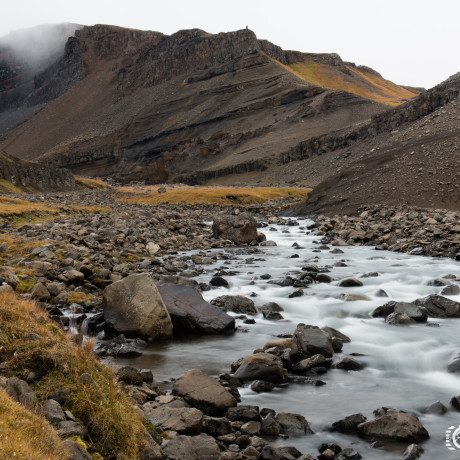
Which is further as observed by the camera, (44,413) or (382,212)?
(382,212)

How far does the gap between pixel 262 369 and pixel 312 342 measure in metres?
1.60

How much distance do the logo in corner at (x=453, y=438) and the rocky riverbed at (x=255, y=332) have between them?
0.25m

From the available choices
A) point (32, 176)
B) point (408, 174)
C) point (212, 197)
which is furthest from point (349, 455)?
point (32, 176)

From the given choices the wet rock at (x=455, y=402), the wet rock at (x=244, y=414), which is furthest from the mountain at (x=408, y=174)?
the wet rock at (x=244, y=414)

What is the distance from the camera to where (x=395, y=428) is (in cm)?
622

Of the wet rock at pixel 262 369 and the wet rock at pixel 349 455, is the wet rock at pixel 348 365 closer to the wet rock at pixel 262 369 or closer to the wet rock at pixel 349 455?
the wet rock at pixel 262 369

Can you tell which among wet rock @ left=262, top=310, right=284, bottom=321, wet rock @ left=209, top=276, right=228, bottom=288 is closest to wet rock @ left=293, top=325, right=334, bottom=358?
wet rock @ left=262, top=310, right=284, bottom=321

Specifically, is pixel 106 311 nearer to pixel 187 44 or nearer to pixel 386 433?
pixel 386 433

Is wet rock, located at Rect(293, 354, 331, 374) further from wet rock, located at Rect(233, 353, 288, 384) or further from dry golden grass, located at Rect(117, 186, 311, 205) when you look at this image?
dry golden grass, located at Rect(117, 186, 311, 205)

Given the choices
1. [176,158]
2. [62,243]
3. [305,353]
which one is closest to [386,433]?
[305,353]

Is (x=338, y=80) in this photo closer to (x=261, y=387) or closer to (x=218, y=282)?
(x=218, y=282)

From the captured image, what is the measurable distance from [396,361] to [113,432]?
6.66 m

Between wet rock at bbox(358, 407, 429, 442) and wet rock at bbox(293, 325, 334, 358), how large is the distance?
8.78 feet

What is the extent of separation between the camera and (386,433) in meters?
6.16
